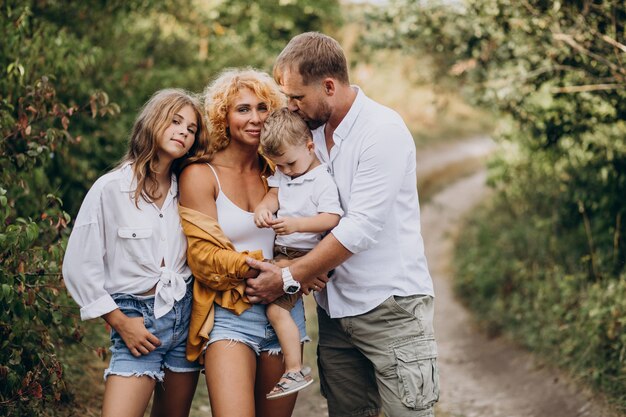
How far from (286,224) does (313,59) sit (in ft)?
2.35

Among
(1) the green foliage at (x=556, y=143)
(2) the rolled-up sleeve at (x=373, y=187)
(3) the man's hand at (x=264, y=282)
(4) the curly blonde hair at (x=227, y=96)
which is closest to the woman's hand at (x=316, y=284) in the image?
(3) the man's hand at (x=264, y=282)

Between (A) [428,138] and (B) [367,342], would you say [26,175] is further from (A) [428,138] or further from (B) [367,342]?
(A) [428,138]

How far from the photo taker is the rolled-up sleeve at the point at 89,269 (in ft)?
10.3

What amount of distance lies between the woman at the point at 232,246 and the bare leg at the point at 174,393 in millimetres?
139

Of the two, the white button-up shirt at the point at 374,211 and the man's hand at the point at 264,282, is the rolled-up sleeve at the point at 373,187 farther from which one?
the man's hand at the point at 264,282

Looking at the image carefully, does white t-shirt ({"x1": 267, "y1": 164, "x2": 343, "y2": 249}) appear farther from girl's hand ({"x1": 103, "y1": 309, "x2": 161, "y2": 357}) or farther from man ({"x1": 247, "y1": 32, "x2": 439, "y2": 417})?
girl's hand ({"x1": 103, "y1": 309, "x2": 161, "y2": 357})

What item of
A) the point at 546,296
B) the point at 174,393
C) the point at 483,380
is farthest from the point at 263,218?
the point at 546,296

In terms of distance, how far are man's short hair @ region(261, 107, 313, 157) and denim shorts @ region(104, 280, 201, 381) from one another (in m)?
0.72

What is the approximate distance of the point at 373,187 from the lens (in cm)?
317

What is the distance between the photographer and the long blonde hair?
329 centimetres

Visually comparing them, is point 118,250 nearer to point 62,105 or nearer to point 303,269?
point 303,269

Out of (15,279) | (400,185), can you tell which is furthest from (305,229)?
(15,279)

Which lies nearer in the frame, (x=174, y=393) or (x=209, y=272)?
(x=209, y=272)

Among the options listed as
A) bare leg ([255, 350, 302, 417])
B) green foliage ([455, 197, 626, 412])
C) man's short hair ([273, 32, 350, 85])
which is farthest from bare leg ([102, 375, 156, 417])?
green foliage ([455, 197, 626, 412])
